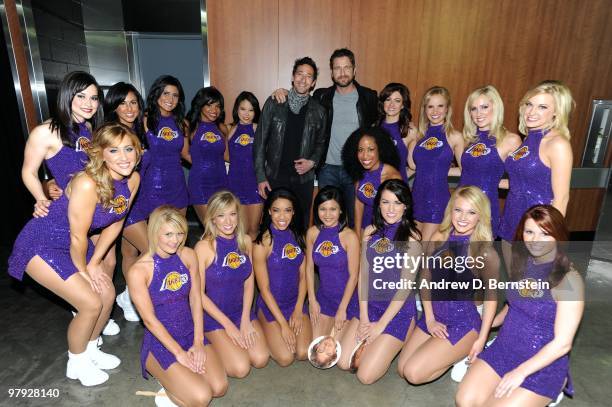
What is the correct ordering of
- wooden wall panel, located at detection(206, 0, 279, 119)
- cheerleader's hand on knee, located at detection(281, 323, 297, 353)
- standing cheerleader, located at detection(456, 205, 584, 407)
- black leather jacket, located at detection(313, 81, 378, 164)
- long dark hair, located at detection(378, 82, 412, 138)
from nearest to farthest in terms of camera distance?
standing cheerleader, located at detection(456, 205, 584, 407) → cheerleader's hand on knee, located at detection(281, 323, 297, 353) → long dark hair, located at detection(378, 82, 412, 138) → black leather jacket, located at detection(313, 81, 378, 164) → wooden wall panel, located at detection(206, 0, 279, 119)

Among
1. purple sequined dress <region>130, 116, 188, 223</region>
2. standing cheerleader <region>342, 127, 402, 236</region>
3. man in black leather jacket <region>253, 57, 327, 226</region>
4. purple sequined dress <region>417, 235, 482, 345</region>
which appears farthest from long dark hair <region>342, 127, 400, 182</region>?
purple sequined dress <region>130, 116, 188, 223</region>

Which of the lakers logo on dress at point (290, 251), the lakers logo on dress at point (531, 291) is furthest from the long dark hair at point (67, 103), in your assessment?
the lakers logo on dress at point (531, 291)

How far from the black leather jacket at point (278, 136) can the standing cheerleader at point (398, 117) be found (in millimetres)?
541

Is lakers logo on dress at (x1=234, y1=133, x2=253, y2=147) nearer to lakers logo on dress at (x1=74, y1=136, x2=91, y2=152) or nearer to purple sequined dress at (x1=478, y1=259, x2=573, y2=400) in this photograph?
lakers logo on dress at (x1=74, y1=136, x2=91, y2=152)

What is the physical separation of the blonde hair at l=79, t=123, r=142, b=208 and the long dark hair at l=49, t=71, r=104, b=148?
28 centimetres

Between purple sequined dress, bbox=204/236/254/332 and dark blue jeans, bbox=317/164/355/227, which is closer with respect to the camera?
purple sequined dress, bbox=204/236/254/332

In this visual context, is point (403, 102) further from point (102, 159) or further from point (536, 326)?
point (102, 159)

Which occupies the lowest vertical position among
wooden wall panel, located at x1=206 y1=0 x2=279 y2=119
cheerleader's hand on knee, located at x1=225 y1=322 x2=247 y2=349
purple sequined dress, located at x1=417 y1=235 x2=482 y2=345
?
cheerleader's hand on knee, located at x1=225 y1=322 x2=247 y2=349

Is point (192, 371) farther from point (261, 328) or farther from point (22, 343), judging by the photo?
point (22, 343)

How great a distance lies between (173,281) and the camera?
238 centimetres

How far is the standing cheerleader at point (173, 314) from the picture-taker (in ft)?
7.45

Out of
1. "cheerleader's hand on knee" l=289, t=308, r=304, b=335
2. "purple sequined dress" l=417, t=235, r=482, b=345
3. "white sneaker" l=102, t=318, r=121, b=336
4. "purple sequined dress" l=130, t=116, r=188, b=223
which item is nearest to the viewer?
"purple sequined dress" l=417, t=235, r=482, b=345

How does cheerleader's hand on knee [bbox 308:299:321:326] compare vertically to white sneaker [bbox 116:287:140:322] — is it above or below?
above

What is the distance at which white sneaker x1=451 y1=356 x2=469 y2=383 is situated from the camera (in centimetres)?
256
